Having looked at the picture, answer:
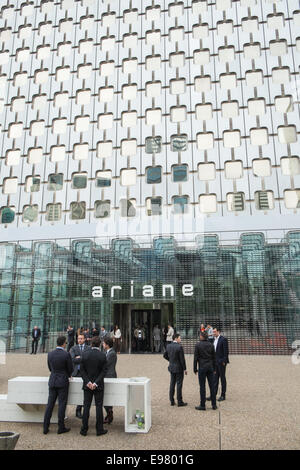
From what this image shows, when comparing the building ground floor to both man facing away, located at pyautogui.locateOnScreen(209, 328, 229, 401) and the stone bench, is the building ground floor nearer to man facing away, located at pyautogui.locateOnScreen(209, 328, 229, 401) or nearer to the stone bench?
man facing away, located at pyautogui.locateOnScreen(209, 328, 229, 401)

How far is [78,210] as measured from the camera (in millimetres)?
25031

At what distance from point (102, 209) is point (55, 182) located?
4069 mm

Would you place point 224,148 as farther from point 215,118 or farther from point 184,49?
point 184,49

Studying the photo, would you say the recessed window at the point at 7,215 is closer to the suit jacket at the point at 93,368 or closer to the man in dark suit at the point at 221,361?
the man in dark suit at the point at 221,361

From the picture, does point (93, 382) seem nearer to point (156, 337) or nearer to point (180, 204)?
point (156, 337)

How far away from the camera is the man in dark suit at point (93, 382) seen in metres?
6.50

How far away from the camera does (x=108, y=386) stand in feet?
22.5

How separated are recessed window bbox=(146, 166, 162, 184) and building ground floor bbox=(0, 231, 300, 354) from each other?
3.97 metres

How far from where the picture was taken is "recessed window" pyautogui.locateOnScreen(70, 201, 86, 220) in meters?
24.9

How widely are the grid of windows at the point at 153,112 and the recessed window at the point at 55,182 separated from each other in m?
0.07

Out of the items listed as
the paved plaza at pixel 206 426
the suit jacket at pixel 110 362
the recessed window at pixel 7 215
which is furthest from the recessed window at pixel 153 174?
the suit jacket at pixel 110 362

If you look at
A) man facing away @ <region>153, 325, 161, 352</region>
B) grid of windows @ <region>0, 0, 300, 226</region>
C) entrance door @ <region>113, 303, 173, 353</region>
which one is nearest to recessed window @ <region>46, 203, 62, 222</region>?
grid of windows @ <region>0, 0, 300, 226</region>

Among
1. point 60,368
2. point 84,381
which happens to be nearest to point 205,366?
point 84,381
